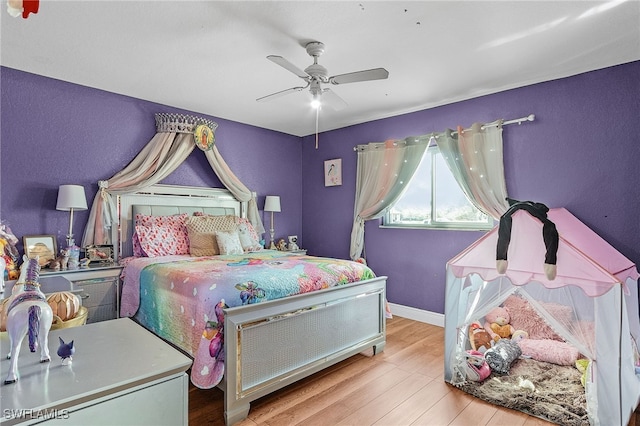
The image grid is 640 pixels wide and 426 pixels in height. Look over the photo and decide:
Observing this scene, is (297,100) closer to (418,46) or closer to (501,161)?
(418,46)

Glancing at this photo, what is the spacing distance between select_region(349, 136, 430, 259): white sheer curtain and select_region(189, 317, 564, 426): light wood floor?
6.61ft

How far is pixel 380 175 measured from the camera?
184 inches

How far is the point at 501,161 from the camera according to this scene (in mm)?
3674

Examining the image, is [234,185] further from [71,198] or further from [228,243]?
[71,198]

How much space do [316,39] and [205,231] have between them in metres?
2.34

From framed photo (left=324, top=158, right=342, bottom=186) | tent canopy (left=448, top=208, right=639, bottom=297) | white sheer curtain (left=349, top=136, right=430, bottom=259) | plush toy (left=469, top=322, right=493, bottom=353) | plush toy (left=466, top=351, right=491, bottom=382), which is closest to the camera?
tent canopy (left=448, top=208, right=639, bottom=297)

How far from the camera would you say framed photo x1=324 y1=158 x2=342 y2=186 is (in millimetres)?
5281

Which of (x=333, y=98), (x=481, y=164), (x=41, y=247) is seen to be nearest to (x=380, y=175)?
(x=481, y=164)

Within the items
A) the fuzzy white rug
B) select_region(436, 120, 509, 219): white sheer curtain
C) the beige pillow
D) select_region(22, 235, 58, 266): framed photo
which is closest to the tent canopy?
select_region(436, 120, 509, 219): white sheer curtain

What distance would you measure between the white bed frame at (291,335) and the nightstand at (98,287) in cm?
50

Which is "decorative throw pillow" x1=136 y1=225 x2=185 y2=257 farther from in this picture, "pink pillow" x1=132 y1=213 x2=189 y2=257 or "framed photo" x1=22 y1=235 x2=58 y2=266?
"framed photo" x1=22 y1=235 x2=58 y2=266

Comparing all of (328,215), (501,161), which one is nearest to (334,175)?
(328,215)

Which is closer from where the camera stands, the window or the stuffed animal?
the stuffed animal

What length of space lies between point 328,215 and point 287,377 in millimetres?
3180
